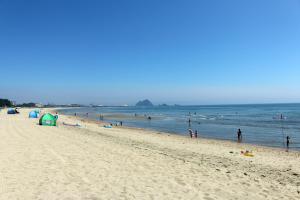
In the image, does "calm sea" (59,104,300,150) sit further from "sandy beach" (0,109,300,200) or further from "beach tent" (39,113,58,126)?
"sandy beach" (0,109,300,200)

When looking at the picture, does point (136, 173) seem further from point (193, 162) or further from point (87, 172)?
point (193, 162)

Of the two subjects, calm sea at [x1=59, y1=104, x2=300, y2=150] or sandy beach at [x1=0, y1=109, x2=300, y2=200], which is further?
calm sea at [x1=59, y1=104, x2=300, y2=150]

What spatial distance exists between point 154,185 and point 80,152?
6516mm

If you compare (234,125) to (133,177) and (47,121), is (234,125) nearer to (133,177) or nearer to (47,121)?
(47,121)

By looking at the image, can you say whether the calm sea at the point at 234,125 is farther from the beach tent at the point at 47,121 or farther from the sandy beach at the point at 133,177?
the sandy beach at the point at 133,177

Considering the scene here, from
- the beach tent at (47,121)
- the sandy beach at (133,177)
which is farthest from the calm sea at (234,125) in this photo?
the sandy beach at (133,177)

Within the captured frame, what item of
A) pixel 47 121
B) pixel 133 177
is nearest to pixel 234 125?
pixel 47 121

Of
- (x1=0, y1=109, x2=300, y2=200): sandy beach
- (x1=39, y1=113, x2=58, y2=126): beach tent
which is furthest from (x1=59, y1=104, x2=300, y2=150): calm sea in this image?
(x1=0, y1=109, x2=300, y2=200): sandy beach

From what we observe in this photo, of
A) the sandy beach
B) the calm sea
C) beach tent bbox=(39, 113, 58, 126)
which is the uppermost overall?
beach tent bbox=(39, 113, 58, 126)

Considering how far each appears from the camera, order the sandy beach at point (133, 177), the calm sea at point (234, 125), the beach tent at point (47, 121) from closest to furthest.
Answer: the sandy beach at point (133, 177) → the calm sea at point (234, 125) → the beach tent at point (47, 121)

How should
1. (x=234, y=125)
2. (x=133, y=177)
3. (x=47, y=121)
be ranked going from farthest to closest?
(x=234, y=125)
(x=47, y=121)
(x=133, y=177)

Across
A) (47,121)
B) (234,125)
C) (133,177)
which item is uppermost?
(47,121)

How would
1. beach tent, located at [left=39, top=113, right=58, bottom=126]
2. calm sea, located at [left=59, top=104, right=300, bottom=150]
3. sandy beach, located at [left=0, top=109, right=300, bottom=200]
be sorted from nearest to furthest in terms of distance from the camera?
sandy beach, located at [left=0, top=109, right=300, bottom=200] → calm sea, located at [left=59, top=104, right=300, bottom=150] → beach tent, located at [left=39, top=113, right=58, bottom=126]

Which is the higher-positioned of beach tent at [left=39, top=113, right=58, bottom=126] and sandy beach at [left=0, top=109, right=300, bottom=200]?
beach tent at [left=39, top=113, right=58, bottom=126]
